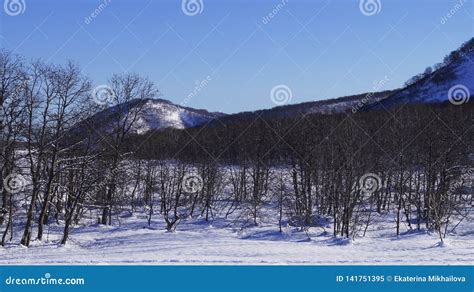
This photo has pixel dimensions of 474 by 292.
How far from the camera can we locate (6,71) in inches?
824

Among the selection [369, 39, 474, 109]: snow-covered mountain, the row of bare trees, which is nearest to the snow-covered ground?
the row of bare trees

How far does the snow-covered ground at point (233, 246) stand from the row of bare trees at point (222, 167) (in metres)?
1.09

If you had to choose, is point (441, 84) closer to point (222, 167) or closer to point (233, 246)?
point (222, 167)

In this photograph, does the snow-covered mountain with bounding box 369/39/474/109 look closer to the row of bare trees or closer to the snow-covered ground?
the row of bare trees

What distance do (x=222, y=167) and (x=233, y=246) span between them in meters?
41.6

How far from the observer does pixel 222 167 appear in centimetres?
6156

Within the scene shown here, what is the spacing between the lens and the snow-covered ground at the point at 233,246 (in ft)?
48.1

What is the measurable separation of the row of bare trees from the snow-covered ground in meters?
1.09

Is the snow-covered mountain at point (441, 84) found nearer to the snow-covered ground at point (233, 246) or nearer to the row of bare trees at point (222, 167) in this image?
the row of bare trees at point (222, 167)

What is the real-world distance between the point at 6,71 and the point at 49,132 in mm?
3753

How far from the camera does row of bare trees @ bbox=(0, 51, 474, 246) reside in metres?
23.2

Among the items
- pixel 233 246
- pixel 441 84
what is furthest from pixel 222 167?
pixel 441 84

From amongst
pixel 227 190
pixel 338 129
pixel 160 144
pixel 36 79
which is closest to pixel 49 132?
pixel 36 79

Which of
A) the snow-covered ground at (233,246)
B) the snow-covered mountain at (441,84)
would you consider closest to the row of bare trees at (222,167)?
the snow-covered ground at (233,246)
